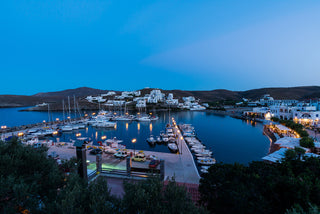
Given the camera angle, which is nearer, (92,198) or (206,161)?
(92,198)

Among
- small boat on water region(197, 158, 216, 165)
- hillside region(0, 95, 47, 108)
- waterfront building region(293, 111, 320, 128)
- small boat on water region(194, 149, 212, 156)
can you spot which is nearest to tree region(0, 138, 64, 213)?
small boat on water region(197, 158, 216, 165)

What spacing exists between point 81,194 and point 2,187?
2.11 metres

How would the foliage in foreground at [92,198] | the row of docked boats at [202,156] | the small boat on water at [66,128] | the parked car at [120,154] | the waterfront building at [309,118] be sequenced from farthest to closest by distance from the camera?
the waterfront building at [309,118]
the small boat on water at [66,128]
the row of docked boats at [202,156]
the parked car at [120,154]
the foliage in foreground at [92,198]

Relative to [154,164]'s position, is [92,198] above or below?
above

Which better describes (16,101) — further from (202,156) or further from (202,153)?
(202,156)

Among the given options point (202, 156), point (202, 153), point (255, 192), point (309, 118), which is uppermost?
point (255, 192)

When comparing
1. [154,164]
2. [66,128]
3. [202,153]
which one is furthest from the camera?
[66,128]

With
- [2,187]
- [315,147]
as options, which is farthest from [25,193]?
[315,147]

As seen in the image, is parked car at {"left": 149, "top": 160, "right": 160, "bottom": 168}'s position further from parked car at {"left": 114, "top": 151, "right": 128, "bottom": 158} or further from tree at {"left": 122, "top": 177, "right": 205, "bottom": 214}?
tree at {"left": 122, "top": 177, "right": 205, "bottom": 214}

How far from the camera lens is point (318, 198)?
6.38 meters

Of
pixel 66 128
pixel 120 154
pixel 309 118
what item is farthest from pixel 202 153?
pixel 309 118

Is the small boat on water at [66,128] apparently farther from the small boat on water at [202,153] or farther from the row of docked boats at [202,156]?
the small boat on water at [202,153]

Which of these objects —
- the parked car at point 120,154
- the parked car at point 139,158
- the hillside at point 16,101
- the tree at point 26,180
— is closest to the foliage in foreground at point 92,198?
the tree at point 26,180

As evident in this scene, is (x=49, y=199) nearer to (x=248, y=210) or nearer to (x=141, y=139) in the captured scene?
(x=248, y=210)
